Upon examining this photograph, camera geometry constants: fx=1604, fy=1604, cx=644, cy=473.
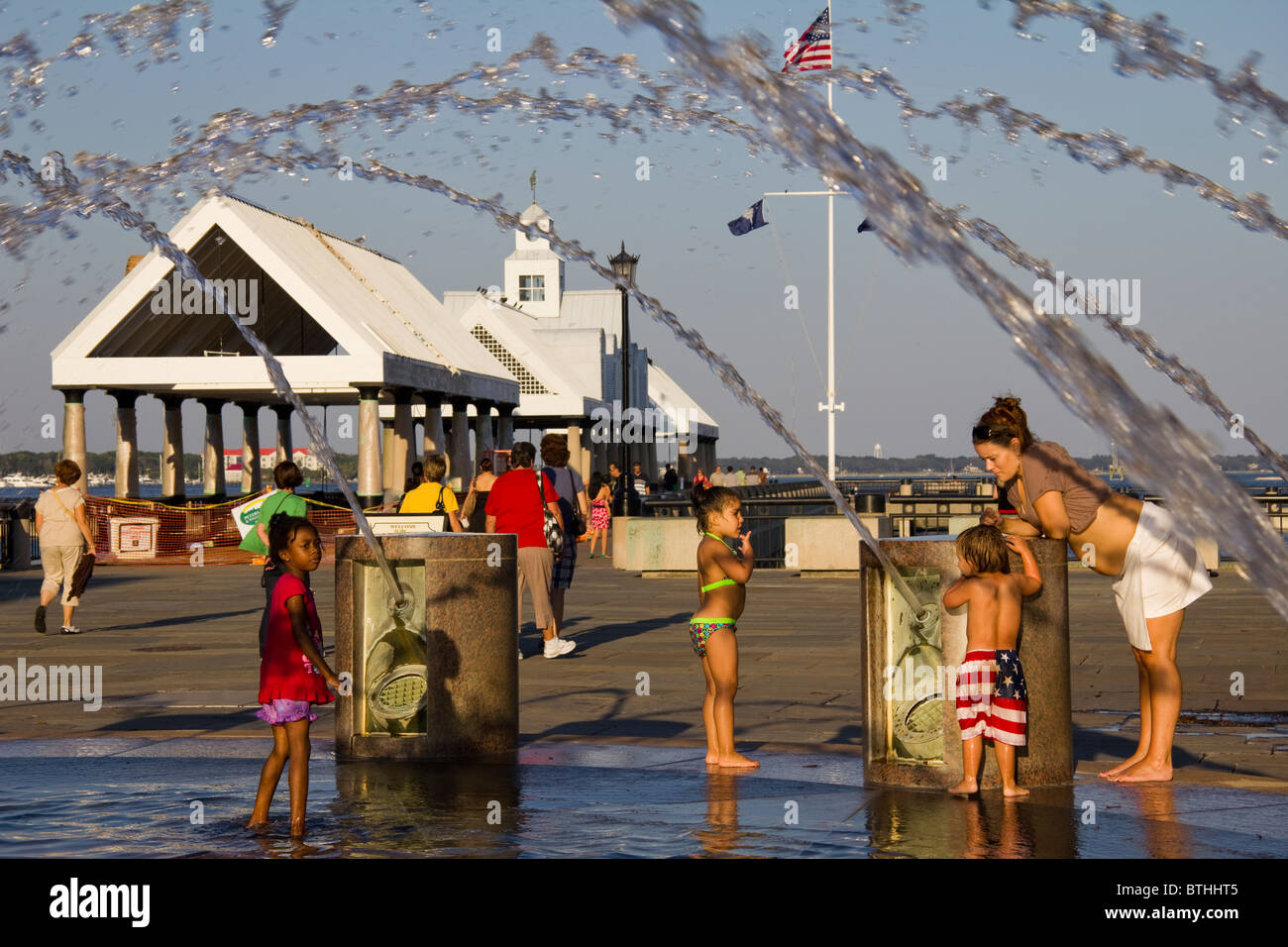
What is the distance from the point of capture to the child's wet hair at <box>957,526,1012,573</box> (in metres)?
7.13

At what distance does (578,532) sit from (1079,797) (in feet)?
25.8

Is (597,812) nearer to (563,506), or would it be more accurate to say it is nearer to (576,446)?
(563,506)

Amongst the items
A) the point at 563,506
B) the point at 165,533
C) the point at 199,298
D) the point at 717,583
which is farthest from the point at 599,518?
the point at 717,583

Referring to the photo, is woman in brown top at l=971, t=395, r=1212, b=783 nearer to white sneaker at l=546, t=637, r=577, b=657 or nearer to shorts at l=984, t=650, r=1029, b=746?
shorts at l=984, t=650, r=1029, b=746

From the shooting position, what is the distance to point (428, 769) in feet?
26.7

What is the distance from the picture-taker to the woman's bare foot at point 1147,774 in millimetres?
7578

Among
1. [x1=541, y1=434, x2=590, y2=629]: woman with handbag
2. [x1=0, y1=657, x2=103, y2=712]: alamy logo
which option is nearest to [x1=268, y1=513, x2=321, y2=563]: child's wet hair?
[x1=0, y1=657, x2=103, y2=712]: alamy logo

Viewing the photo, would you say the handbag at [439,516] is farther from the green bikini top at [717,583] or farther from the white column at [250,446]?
the white column at [250,446]

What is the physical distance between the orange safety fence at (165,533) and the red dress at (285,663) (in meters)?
23.6

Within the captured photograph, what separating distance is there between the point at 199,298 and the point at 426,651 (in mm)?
29020

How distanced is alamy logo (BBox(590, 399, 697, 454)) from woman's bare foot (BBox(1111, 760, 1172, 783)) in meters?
46.6

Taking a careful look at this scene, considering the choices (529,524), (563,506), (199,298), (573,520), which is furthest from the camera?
(199,298)

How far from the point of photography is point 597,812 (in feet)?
22.7

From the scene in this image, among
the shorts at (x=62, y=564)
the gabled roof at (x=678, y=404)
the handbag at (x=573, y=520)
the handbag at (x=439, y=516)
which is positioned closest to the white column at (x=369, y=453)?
the shorts at (x=62, y=564)
